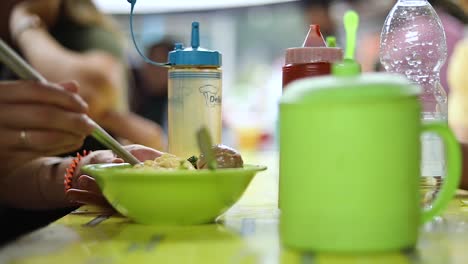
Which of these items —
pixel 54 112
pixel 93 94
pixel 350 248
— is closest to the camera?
pixel 350 248

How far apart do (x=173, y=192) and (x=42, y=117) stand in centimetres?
Answer: 36

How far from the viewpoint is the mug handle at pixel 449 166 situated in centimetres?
56

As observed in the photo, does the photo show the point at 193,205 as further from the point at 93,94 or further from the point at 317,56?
the point at 93,94

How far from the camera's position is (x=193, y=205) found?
658 mm

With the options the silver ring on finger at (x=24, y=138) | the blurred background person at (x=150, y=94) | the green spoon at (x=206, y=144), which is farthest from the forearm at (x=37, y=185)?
the blurred background person at (x=150, y=94)

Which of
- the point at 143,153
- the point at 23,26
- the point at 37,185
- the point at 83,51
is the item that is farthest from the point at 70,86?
the point at 83,51

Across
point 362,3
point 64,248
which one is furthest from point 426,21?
point 362,3

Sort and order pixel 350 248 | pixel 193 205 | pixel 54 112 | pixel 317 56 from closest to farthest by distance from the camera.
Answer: pixel 350 248 → pixel 193 205 → pixel 317 56 → pixel 54 112

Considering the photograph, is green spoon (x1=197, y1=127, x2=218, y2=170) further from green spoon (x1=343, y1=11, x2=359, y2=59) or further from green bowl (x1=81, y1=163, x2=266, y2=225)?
green spoon (x1=343, y1=11, x2=359, y2=59)

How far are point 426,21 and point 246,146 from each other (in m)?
2.33

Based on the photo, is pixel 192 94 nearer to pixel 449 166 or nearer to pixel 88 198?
pixel 88 198

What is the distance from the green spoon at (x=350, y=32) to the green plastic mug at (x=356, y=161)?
11 cm

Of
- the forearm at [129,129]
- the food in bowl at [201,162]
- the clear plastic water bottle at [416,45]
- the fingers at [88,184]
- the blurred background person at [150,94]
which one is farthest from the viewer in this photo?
the blurred background person at [150,94]

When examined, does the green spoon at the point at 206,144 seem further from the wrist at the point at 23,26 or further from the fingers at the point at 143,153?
the wrist at the point at 23,26
